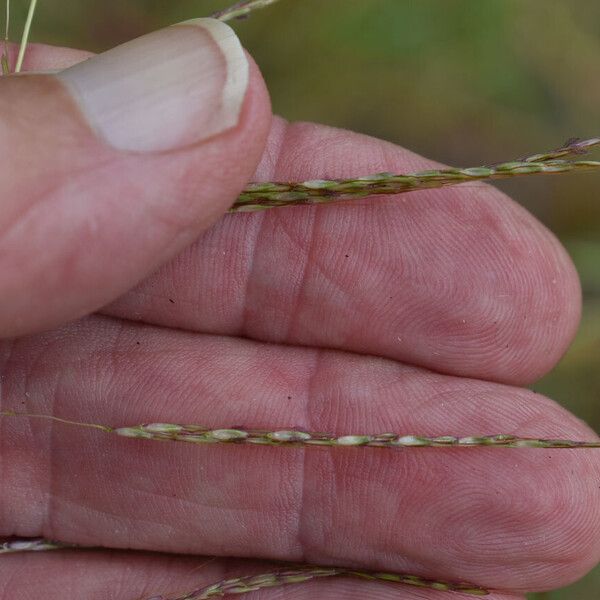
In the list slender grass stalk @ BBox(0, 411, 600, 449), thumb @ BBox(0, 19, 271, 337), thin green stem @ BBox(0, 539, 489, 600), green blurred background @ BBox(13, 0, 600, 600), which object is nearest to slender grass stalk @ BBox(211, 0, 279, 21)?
thumb @ BBox(0, 19, 271, 337)

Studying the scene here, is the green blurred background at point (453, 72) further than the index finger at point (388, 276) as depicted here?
Yes

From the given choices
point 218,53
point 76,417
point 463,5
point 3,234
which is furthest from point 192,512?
point 463,5

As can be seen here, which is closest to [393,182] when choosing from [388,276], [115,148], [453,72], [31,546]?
[388,276]

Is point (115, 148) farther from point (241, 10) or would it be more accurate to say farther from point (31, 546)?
point (31, 546)

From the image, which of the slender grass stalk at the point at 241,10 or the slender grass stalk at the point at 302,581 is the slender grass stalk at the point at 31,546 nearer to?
the slender grass stalk at the point at 302,581

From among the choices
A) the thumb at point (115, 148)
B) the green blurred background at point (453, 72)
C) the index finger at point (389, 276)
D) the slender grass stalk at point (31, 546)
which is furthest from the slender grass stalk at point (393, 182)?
the slender grass stalk at point (31, 546)

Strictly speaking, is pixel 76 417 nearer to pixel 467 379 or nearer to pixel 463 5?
pixel 467 379

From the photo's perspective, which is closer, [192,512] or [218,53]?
[218,53]

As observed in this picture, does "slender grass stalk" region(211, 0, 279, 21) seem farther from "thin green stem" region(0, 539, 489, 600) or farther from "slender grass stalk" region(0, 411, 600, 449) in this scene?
"thin green stem" region(0, 539, 489, 600)
